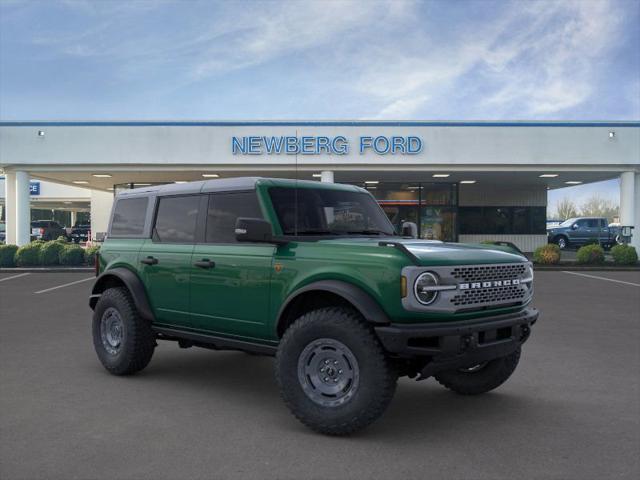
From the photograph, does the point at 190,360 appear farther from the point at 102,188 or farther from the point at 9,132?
the point at 102,188

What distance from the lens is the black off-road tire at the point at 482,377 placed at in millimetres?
5554

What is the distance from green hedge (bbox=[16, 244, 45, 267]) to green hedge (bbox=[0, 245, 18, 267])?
0.21m

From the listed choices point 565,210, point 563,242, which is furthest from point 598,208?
point 563,242

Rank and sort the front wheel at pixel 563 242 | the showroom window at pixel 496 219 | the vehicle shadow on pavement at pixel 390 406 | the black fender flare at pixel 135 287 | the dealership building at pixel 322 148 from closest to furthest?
1. the vehicle shadow on pavement at pixel 390 406
2. the black fender flare at pixel 135 287
3. the dealership building at pixel 322 148
4. the showroom window at pixel 496 219
5. the front wheel at pixel 563 242

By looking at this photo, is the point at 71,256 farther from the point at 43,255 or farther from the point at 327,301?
the point at 327,301

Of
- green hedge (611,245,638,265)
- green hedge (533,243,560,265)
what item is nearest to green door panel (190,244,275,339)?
green hedge (533,243,560,265)

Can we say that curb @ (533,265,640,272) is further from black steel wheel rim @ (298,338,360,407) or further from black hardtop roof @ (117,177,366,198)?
black steel wheel rim @ (298,338,360,407)

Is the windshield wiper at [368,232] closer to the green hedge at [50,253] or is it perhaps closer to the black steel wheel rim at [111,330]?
the black steel wheel rim at [111,330]

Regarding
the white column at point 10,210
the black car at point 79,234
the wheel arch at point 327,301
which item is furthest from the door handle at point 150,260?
the black car at point 79,234

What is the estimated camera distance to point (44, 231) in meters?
42.3

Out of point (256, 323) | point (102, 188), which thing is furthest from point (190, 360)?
point (102, 188)

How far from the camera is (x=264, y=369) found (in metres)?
6.77

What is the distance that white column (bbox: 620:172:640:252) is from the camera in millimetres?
24000

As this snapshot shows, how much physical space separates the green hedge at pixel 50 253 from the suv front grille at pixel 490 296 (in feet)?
66.3
